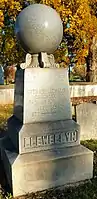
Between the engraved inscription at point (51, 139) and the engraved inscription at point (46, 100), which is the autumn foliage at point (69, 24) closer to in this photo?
the engraved inscription at point (46, 100)

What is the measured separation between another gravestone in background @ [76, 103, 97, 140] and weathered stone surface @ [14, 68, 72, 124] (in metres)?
2.27

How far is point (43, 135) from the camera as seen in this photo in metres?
3.85

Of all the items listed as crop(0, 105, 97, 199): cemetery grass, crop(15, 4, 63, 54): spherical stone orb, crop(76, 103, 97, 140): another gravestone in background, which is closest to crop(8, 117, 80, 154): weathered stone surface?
crop(0, 105, 97, 199): cemetery grass

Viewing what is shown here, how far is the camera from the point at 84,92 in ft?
47.1

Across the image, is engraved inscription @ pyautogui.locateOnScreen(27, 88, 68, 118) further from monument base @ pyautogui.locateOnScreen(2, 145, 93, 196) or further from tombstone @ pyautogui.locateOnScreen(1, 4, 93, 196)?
monument base @ pyautogui.locateOnScreen(2, 145, 93, 196)

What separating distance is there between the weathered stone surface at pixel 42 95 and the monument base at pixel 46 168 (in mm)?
544

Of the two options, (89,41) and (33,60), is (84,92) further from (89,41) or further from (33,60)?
(33,60)

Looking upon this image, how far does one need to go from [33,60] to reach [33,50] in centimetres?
15

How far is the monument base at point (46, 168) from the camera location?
3.57 meters

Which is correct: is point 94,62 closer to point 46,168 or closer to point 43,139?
point 43,139

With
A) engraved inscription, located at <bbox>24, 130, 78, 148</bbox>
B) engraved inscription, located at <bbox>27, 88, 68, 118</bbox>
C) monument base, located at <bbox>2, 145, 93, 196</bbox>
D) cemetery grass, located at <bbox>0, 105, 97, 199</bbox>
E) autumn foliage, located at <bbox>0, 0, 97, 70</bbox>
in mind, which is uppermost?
autumn foliage, located at <bbox>0, 0, 97, 70</bbox>

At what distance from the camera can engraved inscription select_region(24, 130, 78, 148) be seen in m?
3.77

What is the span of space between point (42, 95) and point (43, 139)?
67cm

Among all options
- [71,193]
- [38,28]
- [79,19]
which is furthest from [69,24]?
[71,193]
